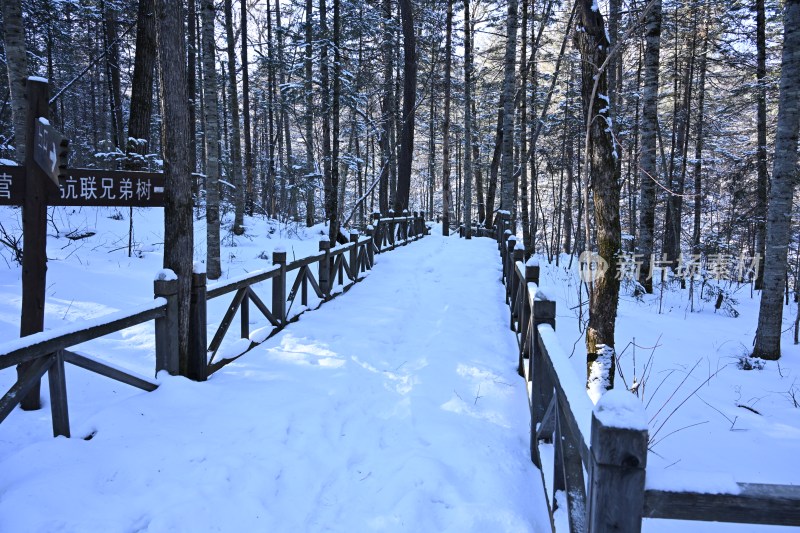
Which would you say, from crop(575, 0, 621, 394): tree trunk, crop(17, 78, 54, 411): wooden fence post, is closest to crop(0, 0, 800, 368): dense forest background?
crop(575, 0, 621, 394): tree trunk

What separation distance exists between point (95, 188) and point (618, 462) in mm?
4429

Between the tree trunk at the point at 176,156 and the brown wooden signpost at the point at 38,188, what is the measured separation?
620 mm

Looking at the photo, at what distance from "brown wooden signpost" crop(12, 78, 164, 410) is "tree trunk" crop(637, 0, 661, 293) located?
1010 centimetres

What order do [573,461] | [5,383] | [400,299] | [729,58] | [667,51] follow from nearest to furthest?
1. [573,461]
2. [5,383]
3. [400,299]
4. [729,58]
5. [667,51]

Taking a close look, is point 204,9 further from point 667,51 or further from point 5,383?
point 667,51

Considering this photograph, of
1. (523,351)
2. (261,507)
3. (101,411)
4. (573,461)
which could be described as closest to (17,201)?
(101,411)

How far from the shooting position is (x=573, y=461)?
2.60 meters

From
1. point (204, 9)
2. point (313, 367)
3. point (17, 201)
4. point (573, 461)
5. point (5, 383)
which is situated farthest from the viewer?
point (204, 9)

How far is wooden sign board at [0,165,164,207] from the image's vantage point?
3.63 meters

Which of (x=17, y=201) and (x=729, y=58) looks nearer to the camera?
(x=17, y=201)

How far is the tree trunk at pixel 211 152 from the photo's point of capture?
10.3 meters

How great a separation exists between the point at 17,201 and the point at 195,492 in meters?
2.73

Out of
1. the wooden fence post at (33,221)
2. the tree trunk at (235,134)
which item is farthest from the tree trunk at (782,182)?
the tree trunk at (235,134)

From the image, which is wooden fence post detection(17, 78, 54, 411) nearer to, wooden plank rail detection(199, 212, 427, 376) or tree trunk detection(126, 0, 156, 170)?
wooden plank rail detection(199, 212, 427, 376)
